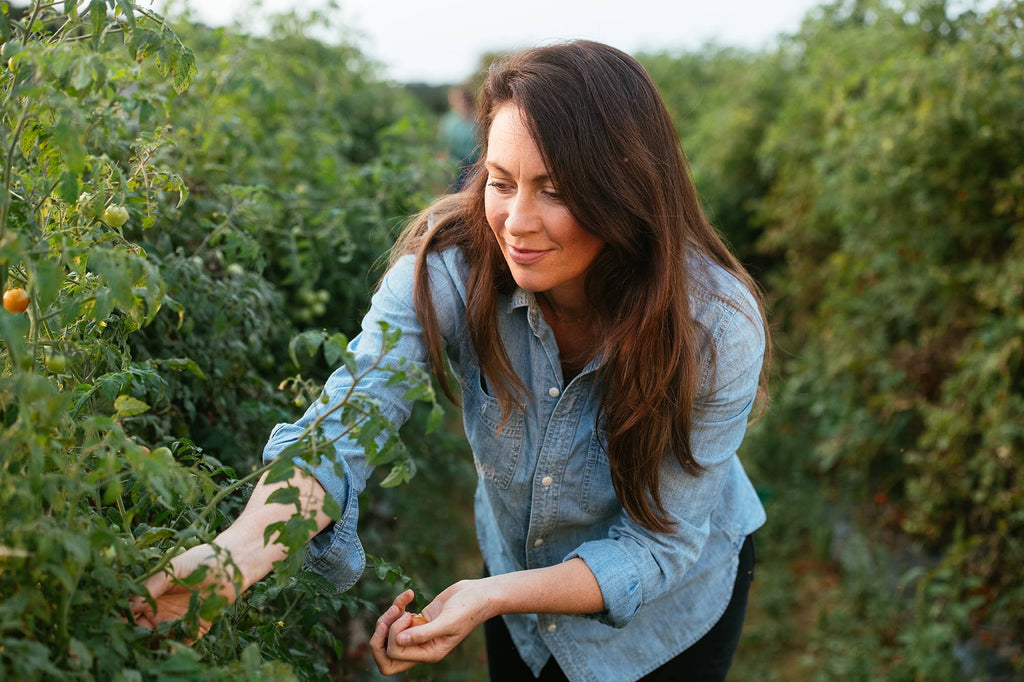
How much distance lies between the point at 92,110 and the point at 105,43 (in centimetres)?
41

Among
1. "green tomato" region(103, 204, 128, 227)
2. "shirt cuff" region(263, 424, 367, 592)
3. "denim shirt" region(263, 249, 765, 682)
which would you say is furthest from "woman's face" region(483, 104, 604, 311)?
"green tomato" region(103, 204, 128, 227)

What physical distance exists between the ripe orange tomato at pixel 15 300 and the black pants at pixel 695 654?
1.27m

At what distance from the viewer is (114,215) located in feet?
3.95

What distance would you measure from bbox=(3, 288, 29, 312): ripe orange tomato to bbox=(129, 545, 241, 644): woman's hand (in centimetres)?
35

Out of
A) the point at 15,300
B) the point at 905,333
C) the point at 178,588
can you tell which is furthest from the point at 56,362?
the point at 905,333

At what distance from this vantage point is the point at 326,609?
1.45 meters

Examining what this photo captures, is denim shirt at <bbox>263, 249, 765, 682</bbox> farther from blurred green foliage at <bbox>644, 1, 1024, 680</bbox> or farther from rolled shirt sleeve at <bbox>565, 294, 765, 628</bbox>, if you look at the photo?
blurred green foliage at <bbox>644, 1, 1024, 680</bbox>

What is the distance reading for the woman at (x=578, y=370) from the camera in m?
1.46

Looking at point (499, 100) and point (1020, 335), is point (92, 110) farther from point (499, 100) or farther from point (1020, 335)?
point (1020, 335)

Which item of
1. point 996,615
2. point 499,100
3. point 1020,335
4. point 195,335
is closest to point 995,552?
point 996,615

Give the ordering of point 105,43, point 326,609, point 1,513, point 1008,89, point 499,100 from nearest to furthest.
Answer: point 1,513 < point 105,43 < point 326,609 < point 499,100 < point 1008,89

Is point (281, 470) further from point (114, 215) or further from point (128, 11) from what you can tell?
point (128, 11)

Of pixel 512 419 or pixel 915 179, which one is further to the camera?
pixel 915 179

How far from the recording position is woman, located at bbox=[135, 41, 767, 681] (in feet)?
4.78
